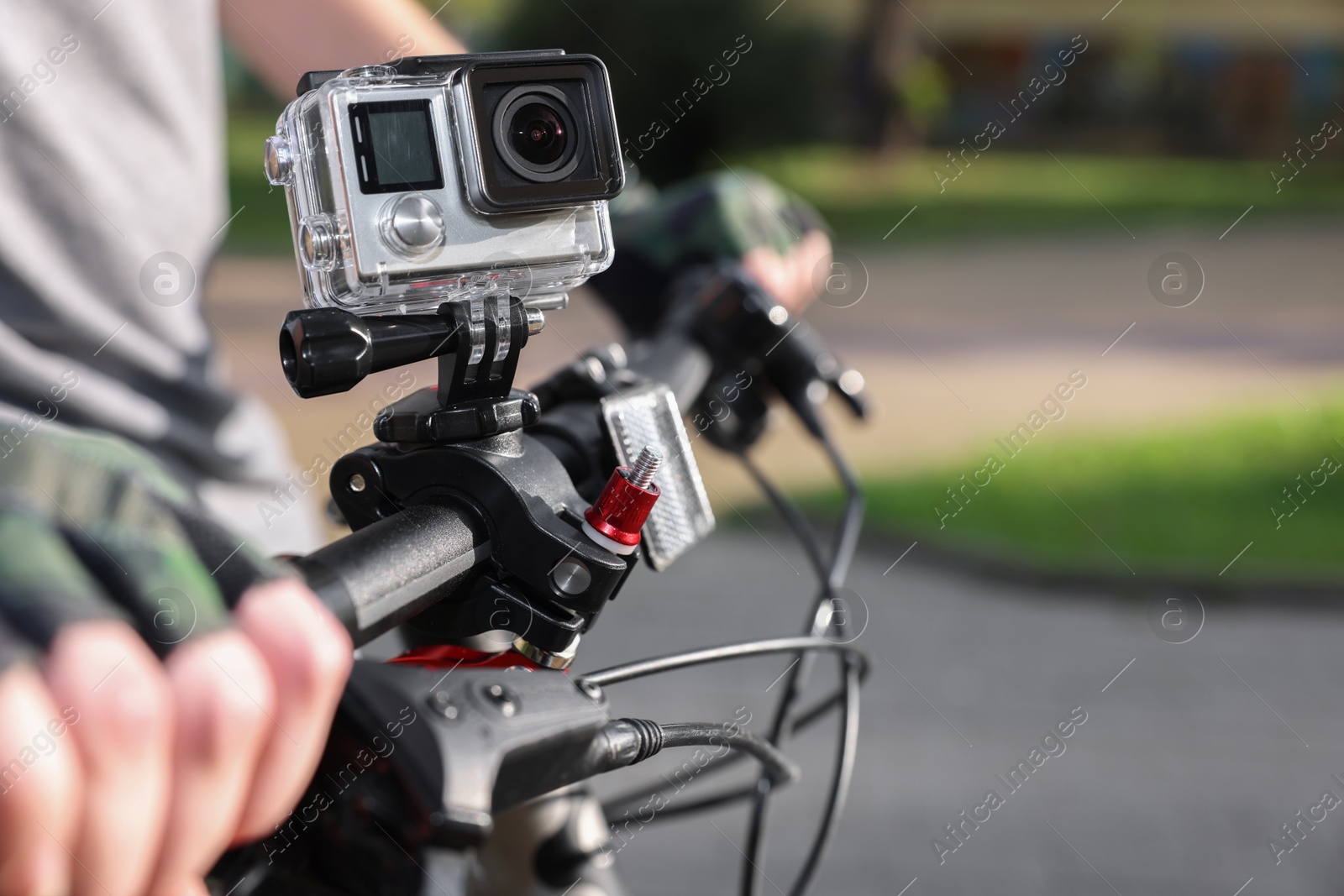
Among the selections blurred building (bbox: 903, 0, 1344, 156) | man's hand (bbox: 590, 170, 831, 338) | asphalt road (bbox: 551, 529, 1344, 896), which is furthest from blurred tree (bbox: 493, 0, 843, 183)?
man's hand (bbox: 590, 170, 831, 338)

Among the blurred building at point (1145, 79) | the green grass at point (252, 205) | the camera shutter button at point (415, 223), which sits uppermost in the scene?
the camera shutter button at point (415, 223)

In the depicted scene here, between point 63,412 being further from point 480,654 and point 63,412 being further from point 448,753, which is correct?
point 448,753

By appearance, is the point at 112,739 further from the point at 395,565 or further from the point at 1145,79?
the point at 1145,79

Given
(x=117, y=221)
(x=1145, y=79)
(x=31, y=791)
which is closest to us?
(x=31, y=791)

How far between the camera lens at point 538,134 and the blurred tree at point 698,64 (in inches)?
631

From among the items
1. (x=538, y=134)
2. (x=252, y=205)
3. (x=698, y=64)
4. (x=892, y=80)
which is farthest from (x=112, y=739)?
(x=252, y=205)

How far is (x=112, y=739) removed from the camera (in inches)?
20.4

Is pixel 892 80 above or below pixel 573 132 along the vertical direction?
below

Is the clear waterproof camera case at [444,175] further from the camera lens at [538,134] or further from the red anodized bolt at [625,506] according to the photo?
the red anodized bolt at [625,506]

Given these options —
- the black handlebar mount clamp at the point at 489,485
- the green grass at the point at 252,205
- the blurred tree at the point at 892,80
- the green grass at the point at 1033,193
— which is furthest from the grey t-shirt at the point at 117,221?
the blurred tree at the point at 892,80

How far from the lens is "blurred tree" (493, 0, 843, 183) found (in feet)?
55.7

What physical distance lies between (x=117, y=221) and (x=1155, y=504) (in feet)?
20.5

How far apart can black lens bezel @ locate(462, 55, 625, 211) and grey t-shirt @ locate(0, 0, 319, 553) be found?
0.58 metres

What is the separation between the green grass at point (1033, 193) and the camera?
1722cm
